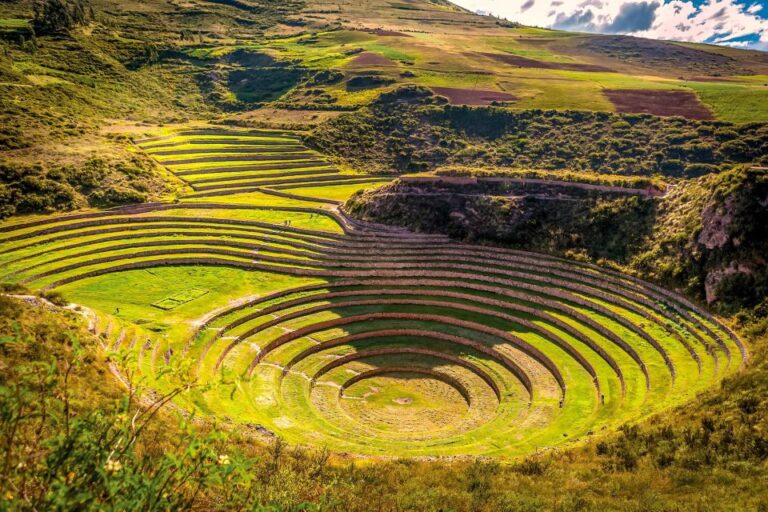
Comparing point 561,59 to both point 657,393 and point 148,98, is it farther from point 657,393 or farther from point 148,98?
point 657,393

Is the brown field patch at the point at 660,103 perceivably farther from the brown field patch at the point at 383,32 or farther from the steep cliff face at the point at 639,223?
the brown field patch at the point at 383,32

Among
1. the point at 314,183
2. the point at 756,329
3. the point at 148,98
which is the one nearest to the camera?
the point at 756,329

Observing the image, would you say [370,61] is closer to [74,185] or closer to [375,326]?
[74,185]

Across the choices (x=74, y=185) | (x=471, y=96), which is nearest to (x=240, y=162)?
(x=74, y=185)

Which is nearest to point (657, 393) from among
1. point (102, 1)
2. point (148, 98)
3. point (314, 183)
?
point (314, 183)

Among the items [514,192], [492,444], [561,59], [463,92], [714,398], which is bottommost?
[492,444]

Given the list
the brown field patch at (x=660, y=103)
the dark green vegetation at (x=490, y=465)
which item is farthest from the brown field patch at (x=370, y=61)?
the dark green vegetation at (x=490, y=465)
